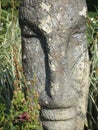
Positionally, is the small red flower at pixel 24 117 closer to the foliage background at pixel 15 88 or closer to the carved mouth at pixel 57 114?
the foliage background at pixel 15 88

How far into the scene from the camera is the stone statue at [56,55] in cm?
323

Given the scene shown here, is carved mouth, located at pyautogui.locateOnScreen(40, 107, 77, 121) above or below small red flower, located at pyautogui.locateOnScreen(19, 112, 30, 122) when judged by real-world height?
below

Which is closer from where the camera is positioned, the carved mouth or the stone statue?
the stone statue

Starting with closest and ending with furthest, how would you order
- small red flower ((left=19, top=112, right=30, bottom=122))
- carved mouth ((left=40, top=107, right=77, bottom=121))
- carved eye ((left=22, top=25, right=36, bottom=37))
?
1. small red flower ((left=19, top=112, right=30, bottom=122))
2. carved eye ((left=22, top=25, right=36, bottom=37))
3. carved mouth ((left=40, top=107, right=77, bottom=121))

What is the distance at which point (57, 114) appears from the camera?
3.43 metres

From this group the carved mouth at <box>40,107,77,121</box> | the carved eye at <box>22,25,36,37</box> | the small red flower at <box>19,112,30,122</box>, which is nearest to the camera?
the small red flower at <box>19,112,30,122</box>

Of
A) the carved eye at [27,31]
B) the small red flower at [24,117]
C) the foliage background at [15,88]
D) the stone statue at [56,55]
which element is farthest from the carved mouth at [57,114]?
the carved eye at [27,31]

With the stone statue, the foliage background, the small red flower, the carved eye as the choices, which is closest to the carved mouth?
the stone statue

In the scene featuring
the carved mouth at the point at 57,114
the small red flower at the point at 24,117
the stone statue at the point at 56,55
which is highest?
the stone statue at the point at 56,55

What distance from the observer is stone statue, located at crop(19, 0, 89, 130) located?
3.23 metres

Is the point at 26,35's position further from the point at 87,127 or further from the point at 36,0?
the point at 87,127

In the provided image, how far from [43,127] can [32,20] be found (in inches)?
31.9

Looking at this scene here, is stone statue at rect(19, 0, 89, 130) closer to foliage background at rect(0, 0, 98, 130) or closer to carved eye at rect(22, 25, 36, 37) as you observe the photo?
carved eye at rect(22, 25, 36, 37)

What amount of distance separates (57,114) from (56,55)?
0.45m
